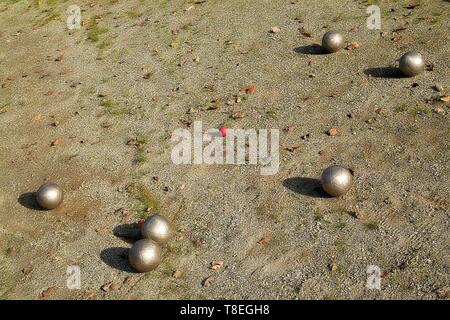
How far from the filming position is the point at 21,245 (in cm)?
743

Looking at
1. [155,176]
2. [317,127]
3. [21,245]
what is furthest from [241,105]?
[21,245]

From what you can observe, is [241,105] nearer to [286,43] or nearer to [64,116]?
[286,43]

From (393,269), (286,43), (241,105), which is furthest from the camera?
(286,43)

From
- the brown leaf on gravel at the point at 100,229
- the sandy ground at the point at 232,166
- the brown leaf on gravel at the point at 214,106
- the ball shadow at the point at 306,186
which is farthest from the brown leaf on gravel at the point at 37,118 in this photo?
the ball shadow at the point at 306,186

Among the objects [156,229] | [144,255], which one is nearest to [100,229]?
[156,229]

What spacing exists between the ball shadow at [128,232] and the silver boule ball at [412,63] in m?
5.88

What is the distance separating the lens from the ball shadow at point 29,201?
26.6 ft

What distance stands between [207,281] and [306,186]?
2.28 m

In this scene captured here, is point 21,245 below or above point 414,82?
below

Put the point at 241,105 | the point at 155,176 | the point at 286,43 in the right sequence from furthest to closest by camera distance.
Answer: the point at 286,43
the point at 241,105
the point at 155,176

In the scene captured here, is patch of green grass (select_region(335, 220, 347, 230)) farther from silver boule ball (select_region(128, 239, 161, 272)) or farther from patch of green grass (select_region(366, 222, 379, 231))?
silver boule ball (select_region(128, 239, 161, 272))

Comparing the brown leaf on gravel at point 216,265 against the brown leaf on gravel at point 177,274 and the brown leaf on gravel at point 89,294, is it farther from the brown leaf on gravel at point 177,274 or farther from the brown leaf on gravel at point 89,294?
the brown leaf on gravel at point 89,294

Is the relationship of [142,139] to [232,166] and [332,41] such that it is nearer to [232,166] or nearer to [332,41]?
[232,166]

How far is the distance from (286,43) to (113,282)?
23.0 feet
